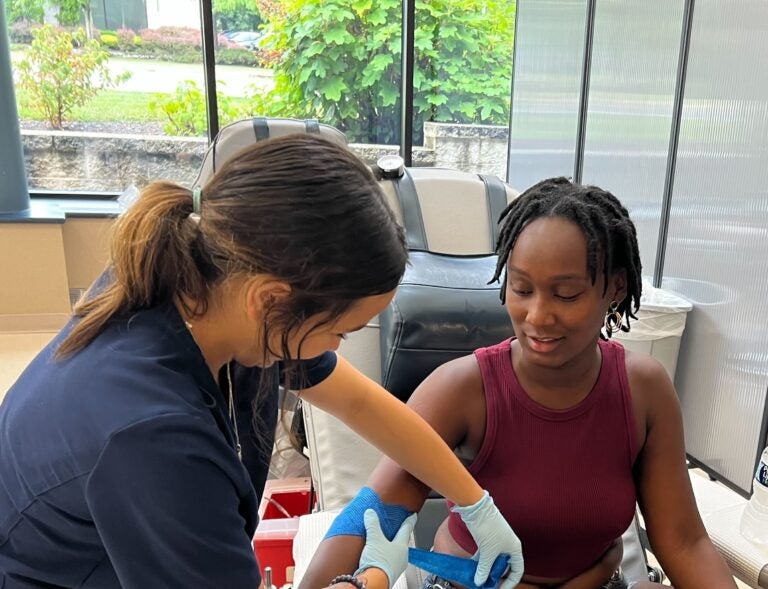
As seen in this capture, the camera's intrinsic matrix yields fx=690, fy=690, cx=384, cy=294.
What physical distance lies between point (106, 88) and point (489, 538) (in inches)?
146

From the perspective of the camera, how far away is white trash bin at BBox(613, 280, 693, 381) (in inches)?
96.4

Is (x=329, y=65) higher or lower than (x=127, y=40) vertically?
lower

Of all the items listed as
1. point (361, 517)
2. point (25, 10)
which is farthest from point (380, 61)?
point (361, 517)

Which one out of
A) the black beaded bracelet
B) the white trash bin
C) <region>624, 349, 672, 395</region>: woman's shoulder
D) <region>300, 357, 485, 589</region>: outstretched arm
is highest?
<region>624, 349, 672, 395</region>: woman's shoulder

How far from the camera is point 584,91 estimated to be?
128 inches

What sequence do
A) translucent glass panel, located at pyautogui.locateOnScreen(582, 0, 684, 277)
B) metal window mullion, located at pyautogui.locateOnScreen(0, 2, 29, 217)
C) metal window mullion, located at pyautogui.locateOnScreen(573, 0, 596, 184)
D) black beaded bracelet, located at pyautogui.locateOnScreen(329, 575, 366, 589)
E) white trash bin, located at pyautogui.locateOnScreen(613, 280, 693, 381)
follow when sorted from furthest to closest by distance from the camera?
metal window mullion, located at pyautogui.locateOnScreen(0, 2, 29, 217) < metal window mullion, located at pyautogui.locateOnScreen(573, 0, 596, 184) < translucent glass panel, located at pyautogui.locateOnScreen(582, 0, 684, 277) < white trash bin, located at pyautogui.locateOnScreen(613, 280, 693, 381) < black beaded bracelet, located at pyautogui.locateOnScreen(329, 575, 366, 589)

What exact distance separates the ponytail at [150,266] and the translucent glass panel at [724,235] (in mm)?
2029

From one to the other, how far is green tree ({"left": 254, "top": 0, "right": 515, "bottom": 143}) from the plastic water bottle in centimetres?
312

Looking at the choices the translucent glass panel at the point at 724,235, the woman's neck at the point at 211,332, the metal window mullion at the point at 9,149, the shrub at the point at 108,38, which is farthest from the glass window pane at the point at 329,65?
the woman's neck at the point at 211,332

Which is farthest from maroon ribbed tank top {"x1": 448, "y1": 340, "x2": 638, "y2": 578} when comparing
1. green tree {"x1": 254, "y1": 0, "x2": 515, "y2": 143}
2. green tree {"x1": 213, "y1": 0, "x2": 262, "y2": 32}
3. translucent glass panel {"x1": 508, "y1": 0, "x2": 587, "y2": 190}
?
green tree {"x1": 213, "y1": 0, "x2": 262, "y2": 32}

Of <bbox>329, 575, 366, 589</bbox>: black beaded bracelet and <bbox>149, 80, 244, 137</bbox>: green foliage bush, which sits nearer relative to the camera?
<bbox>329, 575, 366, 589</bbox>: black beaded bracelet

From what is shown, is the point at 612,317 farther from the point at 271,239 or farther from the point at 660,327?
the point at 660,327

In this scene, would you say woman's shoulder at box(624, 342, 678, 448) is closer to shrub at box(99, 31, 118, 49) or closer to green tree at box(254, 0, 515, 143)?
green tree at box(254, 0, 515, 143)

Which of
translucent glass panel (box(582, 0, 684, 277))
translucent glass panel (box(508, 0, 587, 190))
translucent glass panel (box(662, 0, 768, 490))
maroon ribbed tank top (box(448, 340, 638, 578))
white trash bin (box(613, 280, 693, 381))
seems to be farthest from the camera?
translucent glass panel (box(508, 0, 587, 190))
